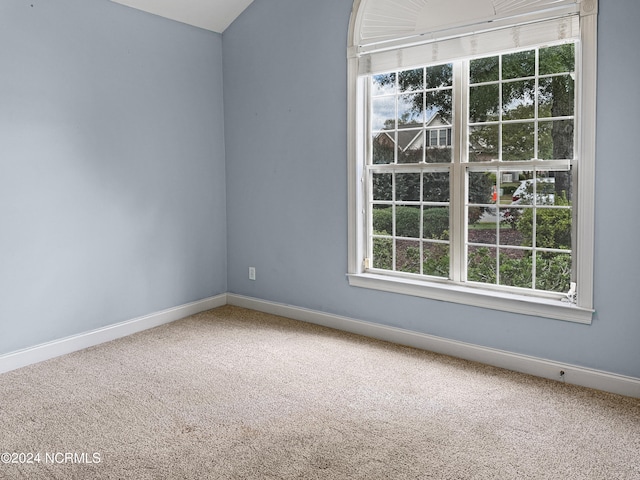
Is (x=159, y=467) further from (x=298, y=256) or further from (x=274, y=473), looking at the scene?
(x=298, y=256)

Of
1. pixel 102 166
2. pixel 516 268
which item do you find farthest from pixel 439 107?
pixel 102 166

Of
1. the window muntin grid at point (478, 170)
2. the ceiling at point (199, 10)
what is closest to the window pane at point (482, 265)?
the window muntin grid at point (478, 170)

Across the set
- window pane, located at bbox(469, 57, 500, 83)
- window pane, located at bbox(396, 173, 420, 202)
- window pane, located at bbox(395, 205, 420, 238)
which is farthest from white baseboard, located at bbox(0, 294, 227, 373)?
window pane, located at bbox(469, 57, 500, 83)

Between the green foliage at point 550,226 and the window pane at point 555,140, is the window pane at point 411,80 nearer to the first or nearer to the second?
Answer: the window pane at point 555,140

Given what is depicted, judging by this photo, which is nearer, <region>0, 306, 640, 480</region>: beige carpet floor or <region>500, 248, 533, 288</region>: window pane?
<region>0, 306, 640, 480</region>: beige carpet floor

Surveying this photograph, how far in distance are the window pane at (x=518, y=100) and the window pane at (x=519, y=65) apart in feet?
0.17

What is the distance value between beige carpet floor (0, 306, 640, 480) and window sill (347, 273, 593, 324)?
412 mm

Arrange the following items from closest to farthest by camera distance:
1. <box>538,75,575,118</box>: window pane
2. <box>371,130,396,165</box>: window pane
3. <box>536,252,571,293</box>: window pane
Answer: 1. <box>538,75,575,118</box>: window pane
2. <box>536,252,571,293</box>: window pane
3. <box>371,130,396,165</box>: window pane

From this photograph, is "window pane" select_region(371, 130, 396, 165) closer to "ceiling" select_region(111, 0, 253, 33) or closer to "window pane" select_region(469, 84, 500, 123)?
"window pane" select_region(469, 84, 500, 123)

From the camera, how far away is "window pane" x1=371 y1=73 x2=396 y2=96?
12.7 feet

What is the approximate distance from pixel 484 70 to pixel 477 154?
548 mm

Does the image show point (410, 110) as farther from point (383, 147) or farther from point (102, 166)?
point (102, 166)

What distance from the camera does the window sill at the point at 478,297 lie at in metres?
3.13

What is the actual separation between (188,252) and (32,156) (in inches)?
60.0
